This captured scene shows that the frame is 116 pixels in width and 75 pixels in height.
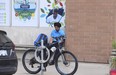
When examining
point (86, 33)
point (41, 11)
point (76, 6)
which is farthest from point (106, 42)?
point (41, 11)

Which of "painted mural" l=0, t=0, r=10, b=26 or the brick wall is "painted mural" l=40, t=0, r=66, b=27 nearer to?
the brick wall

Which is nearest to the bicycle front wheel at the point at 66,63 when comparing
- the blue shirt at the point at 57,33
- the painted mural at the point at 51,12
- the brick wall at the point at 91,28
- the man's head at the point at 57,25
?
the man's head at the point at 57,25

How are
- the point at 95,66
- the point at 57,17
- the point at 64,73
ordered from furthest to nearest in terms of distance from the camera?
the point at 57,17 < the point at 95,66 < the point at 64,73

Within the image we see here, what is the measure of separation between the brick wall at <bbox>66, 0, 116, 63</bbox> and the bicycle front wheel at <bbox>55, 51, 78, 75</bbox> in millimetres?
2580

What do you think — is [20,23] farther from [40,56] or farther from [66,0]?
[40,56]

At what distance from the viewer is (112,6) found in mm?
13711

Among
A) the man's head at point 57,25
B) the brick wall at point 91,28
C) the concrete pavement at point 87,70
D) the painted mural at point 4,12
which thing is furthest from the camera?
the painted mural at point 4,12

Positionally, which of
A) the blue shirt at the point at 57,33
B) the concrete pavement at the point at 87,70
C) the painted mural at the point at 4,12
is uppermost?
the painted mural at the point at 4,12

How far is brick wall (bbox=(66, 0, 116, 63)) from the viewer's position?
45.2ft

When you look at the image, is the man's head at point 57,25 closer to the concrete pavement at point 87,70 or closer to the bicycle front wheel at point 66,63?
the concrete pavement at point 87,70

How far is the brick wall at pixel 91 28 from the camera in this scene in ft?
45.2

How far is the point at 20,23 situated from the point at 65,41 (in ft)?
6.13

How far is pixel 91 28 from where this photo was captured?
45.7ft

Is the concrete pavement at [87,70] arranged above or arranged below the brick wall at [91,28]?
below
